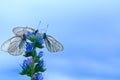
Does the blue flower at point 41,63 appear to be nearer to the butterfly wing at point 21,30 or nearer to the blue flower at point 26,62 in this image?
the blue flower at point 26,62

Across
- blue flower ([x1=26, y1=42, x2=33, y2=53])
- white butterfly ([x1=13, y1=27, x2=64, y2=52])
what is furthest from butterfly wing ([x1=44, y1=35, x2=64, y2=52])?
blue flower ([x1=26, y1=42, x2=33, y2=53])

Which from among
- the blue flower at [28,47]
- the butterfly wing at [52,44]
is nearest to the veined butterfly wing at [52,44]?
the butterfly wing at [52,44]

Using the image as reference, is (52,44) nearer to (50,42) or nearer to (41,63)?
(50,42)

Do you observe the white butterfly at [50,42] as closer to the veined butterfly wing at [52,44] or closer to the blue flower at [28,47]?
the veined butterfly wing at [52,44]

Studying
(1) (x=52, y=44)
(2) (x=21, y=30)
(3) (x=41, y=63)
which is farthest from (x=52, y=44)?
(2) (x=21, y=30)

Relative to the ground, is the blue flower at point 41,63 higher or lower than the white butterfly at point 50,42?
lower

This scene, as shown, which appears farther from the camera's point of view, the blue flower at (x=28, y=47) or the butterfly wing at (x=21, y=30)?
the blue flower at (x=28, y=47)

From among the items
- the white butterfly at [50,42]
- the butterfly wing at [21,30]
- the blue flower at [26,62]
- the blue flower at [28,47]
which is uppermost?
the butterfly wing at [21,30]
